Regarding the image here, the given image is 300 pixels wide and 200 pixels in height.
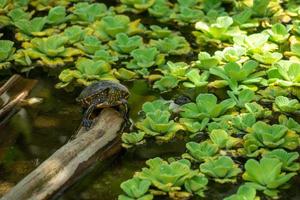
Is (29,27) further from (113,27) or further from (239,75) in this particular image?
(239,75)

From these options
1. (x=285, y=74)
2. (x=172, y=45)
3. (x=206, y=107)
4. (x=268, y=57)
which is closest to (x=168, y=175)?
(x=206, y=107)

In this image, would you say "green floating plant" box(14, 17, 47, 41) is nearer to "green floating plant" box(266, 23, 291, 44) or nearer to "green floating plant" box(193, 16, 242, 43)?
"green floating plant" box(193, 16, 242, 43)

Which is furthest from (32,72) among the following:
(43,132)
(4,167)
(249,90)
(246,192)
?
(246,192)

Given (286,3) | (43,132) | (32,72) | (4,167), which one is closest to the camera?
(4,167)

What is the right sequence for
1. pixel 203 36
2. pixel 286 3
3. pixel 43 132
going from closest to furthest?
pixel 43 132, pixel 203 36, pixel 286 3

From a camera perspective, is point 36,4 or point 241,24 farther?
point 36,4

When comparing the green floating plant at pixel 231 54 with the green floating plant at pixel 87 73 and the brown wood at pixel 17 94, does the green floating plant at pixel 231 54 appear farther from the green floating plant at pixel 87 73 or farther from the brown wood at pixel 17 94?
the brown wood at pixel 17 94

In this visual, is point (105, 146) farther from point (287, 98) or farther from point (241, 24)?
point (241, 24)

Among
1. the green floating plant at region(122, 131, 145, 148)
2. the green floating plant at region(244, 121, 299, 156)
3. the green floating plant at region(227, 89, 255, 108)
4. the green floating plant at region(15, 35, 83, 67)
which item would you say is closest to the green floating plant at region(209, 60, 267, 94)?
the green floating plant at region(227, 89, 255, 108)

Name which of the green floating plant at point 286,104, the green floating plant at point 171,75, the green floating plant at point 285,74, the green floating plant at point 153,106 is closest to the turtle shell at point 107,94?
the green floating plant at point 153,106
